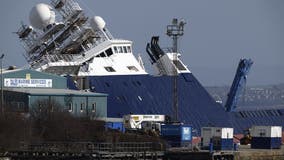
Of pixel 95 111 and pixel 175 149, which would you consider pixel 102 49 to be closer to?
pixel 95 111

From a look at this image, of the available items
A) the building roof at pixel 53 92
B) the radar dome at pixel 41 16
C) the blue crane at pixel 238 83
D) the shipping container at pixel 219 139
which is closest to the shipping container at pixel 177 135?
the shipping container at pixel 219 139

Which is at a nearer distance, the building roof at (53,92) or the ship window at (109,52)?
the building roof at (53,92)

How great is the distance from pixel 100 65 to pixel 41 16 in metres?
5.84

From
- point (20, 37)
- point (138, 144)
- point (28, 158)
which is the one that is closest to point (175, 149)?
point (138, 144)

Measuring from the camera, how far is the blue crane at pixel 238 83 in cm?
9938

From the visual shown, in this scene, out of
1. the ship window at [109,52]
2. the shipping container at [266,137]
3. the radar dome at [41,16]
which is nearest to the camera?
the shipping container at [266,137]

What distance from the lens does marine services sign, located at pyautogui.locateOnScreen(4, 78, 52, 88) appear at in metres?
83.8

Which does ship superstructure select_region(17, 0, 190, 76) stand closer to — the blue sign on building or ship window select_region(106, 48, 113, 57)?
ship window select_region(106, 48, 113, 57)

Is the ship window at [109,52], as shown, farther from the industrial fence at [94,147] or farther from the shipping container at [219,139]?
the industrial fence at [94,147]

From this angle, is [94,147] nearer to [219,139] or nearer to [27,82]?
[219,139]

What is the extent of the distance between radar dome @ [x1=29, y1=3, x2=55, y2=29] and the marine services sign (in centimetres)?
655

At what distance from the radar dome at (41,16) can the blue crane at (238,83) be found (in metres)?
17.6

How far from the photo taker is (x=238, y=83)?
331 feet

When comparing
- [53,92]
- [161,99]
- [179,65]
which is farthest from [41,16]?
[179,65]
